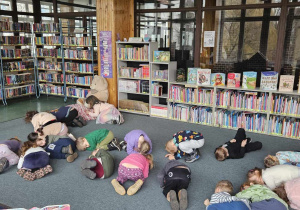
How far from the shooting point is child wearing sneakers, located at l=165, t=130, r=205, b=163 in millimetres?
3974

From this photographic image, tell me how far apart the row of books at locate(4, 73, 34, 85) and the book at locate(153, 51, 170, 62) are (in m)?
4.59

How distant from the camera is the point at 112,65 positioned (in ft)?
22.6

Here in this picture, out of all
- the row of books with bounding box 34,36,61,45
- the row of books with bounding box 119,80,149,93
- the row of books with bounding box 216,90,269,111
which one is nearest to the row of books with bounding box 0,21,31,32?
the row of books with bounding box 34,36,61,45

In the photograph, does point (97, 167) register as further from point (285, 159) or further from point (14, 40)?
point (14, 40)

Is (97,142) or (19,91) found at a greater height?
(19,91)

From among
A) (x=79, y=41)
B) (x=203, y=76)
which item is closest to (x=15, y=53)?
(x=79, y=41)

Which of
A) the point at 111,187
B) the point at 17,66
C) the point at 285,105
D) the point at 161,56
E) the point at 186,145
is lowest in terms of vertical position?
the point at 111,187

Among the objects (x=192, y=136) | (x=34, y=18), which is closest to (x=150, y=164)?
(x=192, y=136)

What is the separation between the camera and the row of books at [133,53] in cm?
639

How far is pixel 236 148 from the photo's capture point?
13.9 ft

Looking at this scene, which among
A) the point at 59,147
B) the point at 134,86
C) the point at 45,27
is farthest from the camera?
the point at 45,27

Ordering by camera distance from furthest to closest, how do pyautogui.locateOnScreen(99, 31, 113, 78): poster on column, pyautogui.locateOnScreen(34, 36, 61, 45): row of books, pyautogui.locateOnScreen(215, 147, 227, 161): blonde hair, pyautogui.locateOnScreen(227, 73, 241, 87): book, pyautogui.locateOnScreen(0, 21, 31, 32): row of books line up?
pyautogui.locateOnScreen(34, 36, 61, 45): row of books < pyautogui.locateOnScreen(0, 21, 31, 32): row of books < pyautogui.locateOnScreen(99, 31, 113, 78): poster on column < pyautogui.locateOnScreen(227, 73, 241, 87): book < pyautogui.locateOnScreen(215, 147, 227, 161): blonde hair

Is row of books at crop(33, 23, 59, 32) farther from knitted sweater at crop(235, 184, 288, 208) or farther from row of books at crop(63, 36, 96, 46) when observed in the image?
knitted sweater at crop(235, 184, 288, 208)

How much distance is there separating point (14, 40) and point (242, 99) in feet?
22.0
